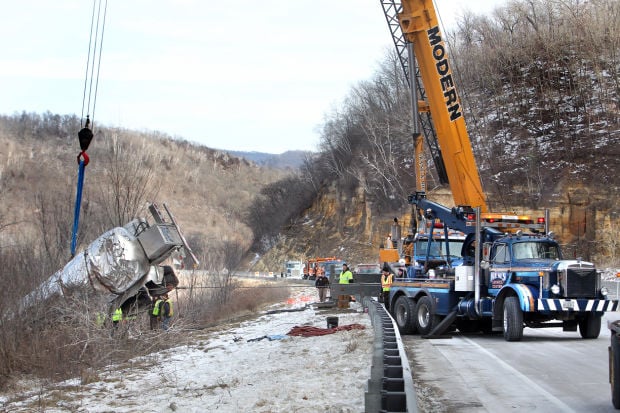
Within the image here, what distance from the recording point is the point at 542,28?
71.8 m

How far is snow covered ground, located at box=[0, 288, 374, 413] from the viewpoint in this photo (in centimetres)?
1080

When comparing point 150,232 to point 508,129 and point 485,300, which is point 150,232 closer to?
point 485,300

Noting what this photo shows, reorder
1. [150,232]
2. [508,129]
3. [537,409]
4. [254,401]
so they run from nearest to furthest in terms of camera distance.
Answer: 1. [537,409]
2. [254,401]
3. [150,232]
4. [508,129]

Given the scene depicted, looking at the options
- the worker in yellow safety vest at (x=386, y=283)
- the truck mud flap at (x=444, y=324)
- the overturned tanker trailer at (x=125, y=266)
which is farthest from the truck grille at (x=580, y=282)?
the overturned tanker trailer at (x=125, y=266)

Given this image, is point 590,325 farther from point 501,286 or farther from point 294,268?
point 294,268

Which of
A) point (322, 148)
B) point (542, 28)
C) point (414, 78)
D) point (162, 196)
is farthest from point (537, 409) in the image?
point (162, 196)

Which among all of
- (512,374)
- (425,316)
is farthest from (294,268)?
(512,374)

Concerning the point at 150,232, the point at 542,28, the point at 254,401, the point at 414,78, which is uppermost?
the point at 542,28

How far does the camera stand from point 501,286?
722 inches

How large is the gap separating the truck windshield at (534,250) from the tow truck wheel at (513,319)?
121 cm

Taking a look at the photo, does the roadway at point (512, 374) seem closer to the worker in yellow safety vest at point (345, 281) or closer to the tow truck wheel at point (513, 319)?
the tow truck wheel at point (513, 319)

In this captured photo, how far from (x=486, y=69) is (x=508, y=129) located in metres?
9.22

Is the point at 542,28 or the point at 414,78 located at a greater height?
the point at 542,28

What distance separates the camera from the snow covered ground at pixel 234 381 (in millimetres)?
10797
